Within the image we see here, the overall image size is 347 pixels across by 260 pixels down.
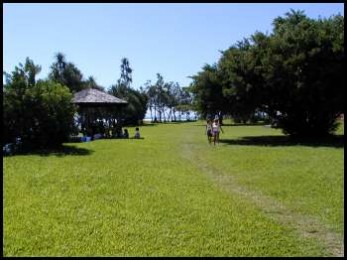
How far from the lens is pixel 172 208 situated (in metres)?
9.67

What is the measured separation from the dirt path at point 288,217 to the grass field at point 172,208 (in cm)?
2

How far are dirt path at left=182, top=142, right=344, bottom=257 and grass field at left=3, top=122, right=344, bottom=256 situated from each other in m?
0.02

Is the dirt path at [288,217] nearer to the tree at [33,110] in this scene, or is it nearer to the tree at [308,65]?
the tree at [33,110]

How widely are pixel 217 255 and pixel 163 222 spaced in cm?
193

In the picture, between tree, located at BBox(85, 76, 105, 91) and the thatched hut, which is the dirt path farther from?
tree, located at BBox(85, 76, 105, 91)

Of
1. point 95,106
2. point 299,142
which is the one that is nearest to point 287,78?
point 299,142

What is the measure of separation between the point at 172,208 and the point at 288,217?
2.24m

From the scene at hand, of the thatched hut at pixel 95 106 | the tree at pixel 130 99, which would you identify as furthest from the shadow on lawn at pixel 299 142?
the tree at pixel 130 99

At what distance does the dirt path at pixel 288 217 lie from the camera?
7.49 meters

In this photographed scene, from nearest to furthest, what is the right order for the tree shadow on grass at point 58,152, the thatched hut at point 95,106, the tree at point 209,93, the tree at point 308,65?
the tree shadow on grass at point 58,152
the tree at point 308,65
the tree at point 209,93
the thatched hut at point 95,106

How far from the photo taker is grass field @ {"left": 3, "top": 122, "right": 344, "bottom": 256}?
282 inches

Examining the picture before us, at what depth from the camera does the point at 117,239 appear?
7434 millimetres

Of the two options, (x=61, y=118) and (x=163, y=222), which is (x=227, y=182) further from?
(x=61, y=118)

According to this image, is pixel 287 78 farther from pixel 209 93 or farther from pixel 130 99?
pixel 130 99
